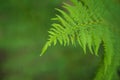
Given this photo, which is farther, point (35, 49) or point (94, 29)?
point (35, 49)

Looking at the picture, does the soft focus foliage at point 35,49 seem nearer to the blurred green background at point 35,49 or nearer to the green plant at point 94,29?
the blurred green background at point 35,49

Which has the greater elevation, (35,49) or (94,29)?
(94,29)

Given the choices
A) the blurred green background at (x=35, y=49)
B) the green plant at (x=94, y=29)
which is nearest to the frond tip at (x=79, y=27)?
the green plant at (x=94, y=29)

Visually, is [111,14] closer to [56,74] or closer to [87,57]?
[87,57]

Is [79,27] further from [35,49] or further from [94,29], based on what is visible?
[35,49]

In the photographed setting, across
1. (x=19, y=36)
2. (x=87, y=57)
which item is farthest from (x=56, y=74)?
(x=19, y=36)

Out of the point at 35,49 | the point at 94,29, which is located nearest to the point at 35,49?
the point at 35,49
